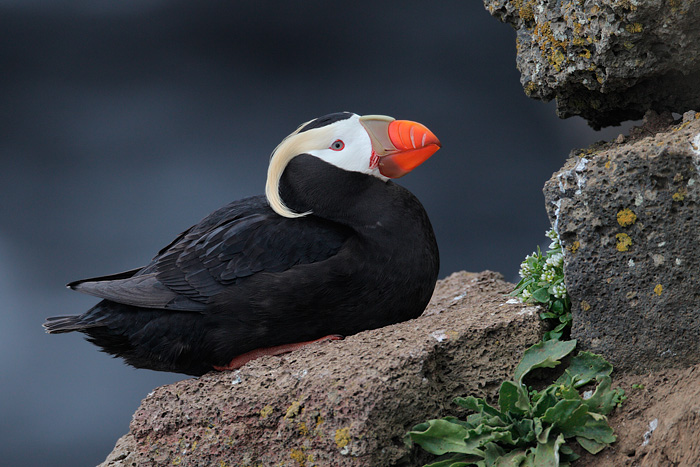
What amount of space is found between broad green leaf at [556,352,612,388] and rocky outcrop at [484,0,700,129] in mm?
1150

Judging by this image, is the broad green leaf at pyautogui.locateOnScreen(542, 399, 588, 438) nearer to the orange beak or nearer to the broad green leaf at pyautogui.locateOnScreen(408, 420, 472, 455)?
the broad green leaf at pyautogui.locateOnScreen(408, 420, 472, 455)

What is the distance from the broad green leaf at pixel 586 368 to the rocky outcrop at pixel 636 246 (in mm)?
39

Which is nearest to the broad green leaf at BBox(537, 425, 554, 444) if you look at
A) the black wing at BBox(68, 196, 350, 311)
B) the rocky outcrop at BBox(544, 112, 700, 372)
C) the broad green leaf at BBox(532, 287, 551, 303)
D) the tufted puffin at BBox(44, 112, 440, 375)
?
the rocky outcrop at BBox(544, 112, 700, 372)

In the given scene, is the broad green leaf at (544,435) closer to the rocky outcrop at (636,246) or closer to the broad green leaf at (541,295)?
the rocky outcrop at (636,246)

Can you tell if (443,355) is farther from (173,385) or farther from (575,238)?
(173,385)

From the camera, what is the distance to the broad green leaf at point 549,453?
8.38ft

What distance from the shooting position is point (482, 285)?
434 centimetres

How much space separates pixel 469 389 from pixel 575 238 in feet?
2.44

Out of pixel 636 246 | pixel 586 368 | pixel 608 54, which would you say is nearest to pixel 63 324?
pixel 586 368

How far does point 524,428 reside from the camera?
266cm

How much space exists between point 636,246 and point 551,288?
47cm

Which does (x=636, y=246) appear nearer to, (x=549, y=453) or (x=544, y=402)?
(x=544, y=402)

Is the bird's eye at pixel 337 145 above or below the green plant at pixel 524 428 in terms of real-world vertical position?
above

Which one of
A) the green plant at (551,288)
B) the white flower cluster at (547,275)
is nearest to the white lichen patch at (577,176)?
the green plant at (551,288)
